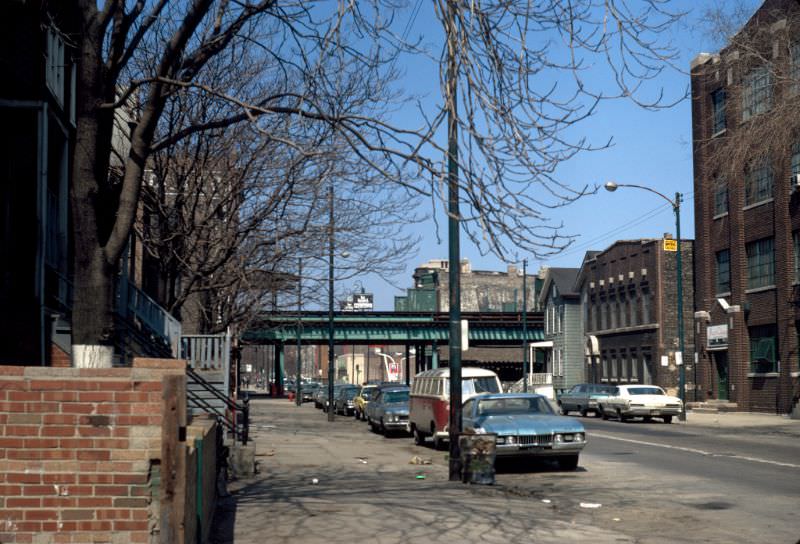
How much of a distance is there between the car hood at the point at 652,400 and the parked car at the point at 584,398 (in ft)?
11.0

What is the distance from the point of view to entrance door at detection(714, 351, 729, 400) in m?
48.2

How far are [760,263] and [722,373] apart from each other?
7.14m

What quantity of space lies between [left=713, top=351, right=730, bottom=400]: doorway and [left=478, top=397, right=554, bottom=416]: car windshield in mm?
30788

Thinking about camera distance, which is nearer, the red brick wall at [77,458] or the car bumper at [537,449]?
the red brick wall at [77,458]

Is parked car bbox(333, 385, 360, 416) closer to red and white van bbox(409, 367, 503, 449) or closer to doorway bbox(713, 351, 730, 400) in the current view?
doorway bbox(713, 351, 730, 400)

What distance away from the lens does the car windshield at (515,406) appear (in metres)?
19.7

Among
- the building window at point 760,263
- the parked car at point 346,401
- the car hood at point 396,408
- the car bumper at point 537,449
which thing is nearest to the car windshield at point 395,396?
the car hood at point 396,408

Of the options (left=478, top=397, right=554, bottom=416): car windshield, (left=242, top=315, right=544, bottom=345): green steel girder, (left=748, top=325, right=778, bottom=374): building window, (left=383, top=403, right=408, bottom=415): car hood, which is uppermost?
(left=242, top=315, right=544, bottom=345): green steel girder

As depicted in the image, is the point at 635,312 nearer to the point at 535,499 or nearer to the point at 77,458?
the point at 535,499

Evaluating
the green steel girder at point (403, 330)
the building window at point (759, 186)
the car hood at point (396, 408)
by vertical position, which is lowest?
the car hood at point (396, 408)

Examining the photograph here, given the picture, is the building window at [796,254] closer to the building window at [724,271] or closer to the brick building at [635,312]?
the building window at [724,271]

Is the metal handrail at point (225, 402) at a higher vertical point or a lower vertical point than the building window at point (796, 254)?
lower

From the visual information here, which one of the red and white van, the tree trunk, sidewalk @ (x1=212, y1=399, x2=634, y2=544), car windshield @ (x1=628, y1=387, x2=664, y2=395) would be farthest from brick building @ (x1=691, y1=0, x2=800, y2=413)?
the tree trunk

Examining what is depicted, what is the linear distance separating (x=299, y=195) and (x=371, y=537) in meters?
13.5
